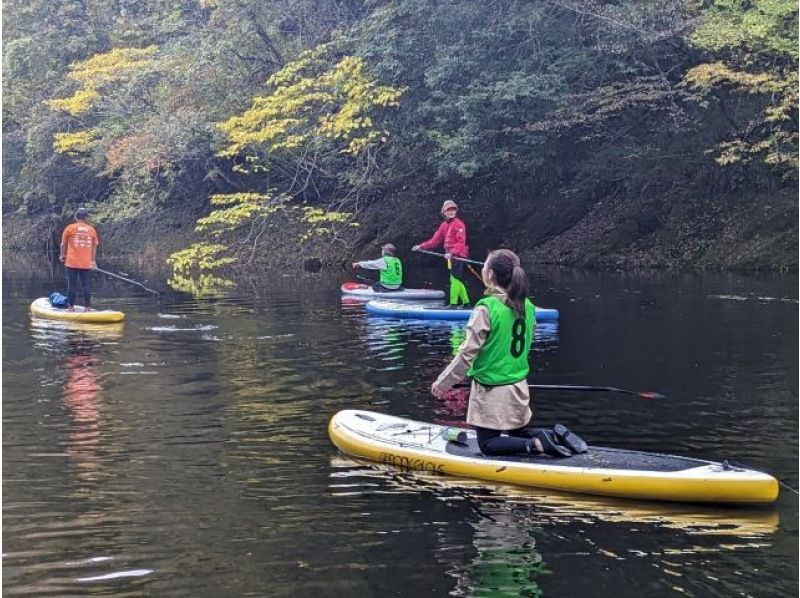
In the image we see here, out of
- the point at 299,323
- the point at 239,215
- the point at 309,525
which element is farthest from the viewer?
the point at 239,215

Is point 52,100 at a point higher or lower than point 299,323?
higher

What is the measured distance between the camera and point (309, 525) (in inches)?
250

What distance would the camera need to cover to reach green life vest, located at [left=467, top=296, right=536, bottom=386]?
22.8 ft

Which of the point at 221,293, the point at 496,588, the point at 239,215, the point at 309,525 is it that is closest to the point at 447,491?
the point at 309,525

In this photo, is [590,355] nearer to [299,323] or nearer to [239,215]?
[299,323]

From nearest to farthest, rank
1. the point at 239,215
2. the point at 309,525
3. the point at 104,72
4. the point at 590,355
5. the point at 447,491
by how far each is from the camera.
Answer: the point at 309,525 → the point at 447,491 → the point at 590,355 → the point at 239,215 → the point at 104,72

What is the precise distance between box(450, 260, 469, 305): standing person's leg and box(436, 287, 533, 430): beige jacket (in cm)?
872

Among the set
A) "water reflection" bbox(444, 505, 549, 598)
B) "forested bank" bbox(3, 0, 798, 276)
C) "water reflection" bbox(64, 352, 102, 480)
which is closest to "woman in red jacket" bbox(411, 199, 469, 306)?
"water reflection" bbox(64, 352, 102, 480)

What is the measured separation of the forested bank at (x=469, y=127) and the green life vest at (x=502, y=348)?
15378 millimetres

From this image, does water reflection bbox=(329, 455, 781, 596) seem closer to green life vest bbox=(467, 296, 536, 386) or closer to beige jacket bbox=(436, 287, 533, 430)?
beige jacket bbox=(436, 287, 533, 430)

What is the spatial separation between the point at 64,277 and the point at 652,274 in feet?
43.9

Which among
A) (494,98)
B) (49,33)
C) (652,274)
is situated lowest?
(652,274)

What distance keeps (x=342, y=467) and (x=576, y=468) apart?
1.68 m

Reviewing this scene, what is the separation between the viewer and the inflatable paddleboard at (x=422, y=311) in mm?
15305
